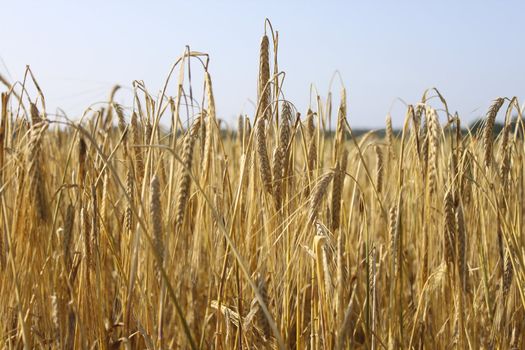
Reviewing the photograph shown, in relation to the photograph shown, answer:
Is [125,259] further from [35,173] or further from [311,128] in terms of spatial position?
[311,128]

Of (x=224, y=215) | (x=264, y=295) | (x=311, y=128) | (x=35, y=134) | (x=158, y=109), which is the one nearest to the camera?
(x=35, y=134)

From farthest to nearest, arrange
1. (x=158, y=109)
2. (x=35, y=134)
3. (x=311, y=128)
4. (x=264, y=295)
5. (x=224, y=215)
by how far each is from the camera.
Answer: (x=311, y=128) → (x=224, y=215) → (x=264, y=295) → (x=158, y=109) → (x=35, y=134)

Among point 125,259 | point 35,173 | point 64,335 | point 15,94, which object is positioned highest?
point 15,94

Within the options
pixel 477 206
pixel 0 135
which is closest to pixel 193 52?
pixel 0 135

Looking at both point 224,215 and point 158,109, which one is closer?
point 158,109

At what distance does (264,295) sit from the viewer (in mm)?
1266

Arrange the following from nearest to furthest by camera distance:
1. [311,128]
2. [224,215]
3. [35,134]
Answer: [35,134] → [224,215] → [311,128]

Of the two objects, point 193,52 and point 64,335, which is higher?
point 193,52

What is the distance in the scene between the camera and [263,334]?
47.3 inches

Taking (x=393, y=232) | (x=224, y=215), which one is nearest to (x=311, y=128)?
(x=224, y=215)

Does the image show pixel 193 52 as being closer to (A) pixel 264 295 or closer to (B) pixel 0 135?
(B) pixel 0 135

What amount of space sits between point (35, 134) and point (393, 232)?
741 millimetres

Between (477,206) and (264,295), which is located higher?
(477,206)

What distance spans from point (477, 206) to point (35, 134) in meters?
1.19
